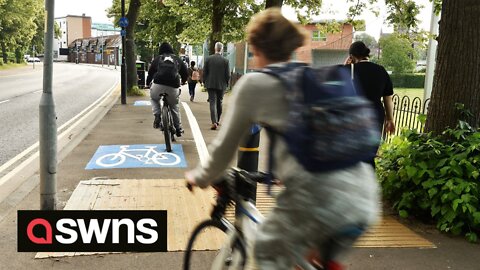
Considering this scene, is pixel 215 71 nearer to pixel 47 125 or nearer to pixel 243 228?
pixel 47 125

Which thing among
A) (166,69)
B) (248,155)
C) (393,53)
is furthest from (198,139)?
(393,53)

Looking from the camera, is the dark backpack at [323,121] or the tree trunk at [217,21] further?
the tree trunk at [217,21]

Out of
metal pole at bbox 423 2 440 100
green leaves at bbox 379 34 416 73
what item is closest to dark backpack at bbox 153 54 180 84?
metal pole at bbox 423 2 440 100

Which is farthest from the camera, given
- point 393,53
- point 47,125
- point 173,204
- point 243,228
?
point 393,53

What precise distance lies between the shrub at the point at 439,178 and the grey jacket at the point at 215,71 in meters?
5.57

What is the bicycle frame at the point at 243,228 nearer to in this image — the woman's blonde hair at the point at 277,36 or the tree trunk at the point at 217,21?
the woman's blonde hair at the point at 277,36

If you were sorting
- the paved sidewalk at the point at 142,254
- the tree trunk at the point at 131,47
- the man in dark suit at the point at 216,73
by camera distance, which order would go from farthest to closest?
the tree trunk at the point at 131,47, the man in dark suit at the point at 216,73, the paved sidewalk at the point at 142,254

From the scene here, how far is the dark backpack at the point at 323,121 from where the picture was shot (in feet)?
6.23

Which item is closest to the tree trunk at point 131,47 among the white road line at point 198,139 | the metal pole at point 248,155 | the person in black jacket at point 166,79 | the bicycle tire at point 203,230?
the white road line at point 198,139

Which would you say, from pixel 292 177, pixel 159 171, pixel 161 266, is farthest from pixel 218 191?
pixel 159 171

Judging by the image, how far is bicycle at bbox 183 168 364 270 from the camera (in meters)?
2.19

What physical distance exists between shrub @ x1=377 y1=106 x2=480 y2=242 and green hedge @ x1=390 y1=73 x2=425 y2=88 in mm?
12993

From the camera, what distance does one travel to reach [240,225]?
2.57 metres

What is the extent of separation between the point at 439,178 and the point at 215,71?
20.9 ft
